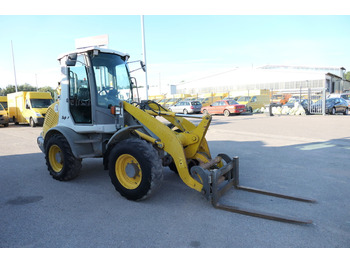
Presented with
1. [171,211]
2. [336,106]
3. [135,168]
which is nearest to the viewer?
[171,211]

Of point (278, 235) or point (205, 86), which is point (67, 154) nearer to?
point (278, 235)

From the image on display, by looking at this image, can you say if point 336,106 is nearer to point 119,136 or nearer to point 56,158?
point 119,136

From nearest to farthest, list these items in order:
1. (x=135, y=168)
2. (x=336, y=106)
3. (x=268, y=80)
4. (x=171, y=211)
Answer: (x=171, y=211) → (x=135, y=168) → (x=336, y=106) → (x=268, y=80)

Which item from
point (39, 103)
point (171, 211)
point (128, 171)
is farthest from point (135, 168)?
point (39, 103)

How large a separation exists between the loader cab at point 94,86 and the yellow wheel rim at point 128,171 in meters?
1.07

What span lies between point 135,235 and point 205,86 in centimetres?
6004

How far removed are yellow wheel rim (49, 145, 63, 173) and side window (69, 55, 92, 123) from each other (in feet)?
2.64

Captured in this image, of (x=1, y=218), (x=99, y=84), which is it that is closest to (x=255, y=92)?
(x=99, y=84)

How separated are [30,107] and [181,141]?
16757 millimetres

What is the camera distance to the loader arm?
4.39 metres

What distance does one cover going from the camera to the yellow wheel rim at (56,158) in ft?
19.2

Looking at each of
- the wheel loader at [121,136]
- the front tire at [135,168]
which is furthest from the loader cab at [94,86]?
the front tire at [135,168]

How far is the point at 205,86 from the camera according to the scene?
61969 mm

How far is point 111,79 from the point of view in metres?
5.75
